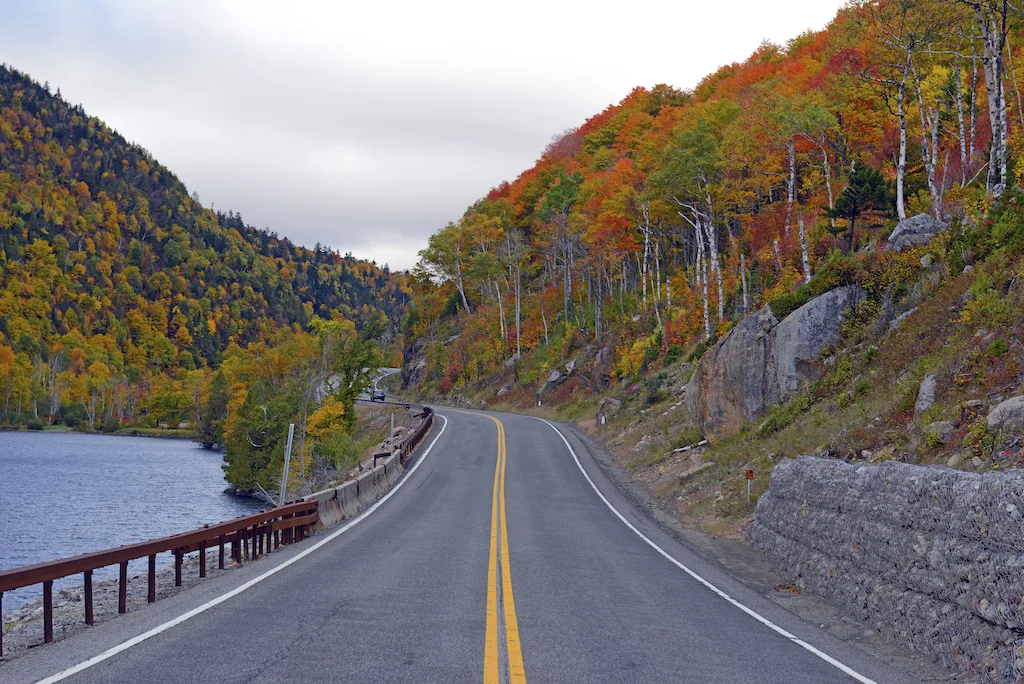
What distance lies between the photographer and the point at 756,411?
24531 mm

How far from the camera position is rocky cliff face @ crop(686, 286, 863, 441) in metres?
23.5

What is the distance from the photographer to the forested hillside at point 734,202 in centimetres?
2562

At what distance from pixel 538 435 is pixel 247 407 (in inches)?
Answer: 1843

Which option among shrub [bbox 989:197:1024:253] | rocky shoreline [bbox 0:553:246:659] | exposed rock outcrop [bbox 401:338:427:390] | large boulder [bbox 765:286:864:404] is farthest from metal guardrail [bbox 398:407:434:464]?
exposed rock outcrop [bbox 401:338:427:390]

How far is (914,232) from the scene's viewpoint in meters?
22.5

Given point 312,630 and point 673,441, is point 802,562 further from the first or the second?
point 673,441

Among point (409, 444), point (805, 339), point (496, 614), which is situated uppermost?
point (805, 339)

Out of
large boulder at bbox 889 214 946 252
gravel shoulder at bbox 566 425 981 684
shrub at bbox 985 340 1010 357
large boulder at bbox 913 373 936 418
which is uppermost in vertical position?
large boulder at bbox 889 214 946 252

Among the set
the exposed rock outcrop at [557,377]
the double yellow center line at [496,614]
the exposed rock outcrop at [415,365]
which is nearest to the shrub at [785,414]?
the double yellow center line at [496,614]

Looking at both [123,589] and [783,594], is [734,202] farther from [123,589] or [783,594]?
[123,589]

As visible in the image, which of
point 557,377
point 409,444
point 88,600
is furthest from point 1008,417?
point 557,377

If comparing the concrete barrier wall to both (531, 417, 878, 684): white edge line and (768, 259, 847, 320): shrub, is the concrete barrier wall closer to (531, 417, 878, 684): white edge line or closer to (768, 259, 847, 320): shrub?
(531, 417, 878, 684): white edge line

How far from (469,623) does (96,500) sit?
53.8 m

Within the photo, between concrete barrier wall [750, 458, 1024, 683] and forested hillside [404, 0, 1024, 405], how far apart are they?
10.2 m
